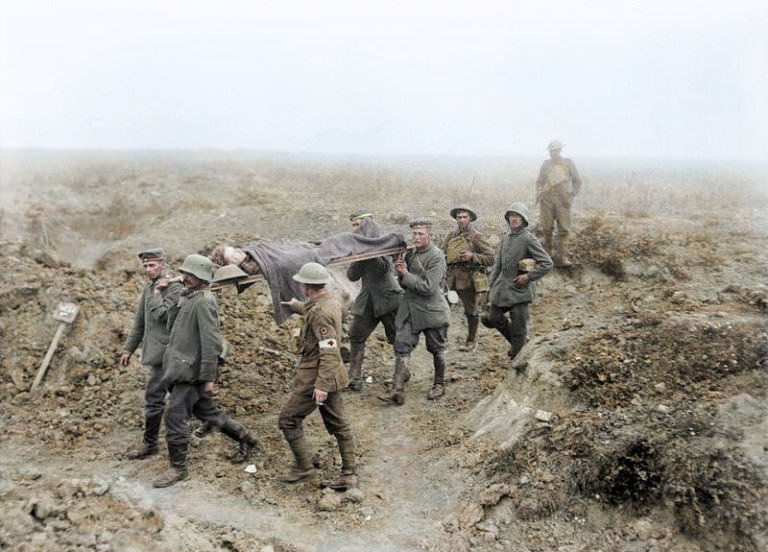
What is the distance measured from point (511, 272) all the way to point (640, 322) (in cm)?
136

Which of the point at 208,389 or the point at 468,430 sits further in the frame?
the point at 468,430

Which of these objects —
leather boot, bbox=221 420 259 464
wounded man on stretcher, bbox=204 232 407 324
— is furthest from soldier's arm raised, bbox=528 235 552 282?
leather boot, bbox=221 420 259 464

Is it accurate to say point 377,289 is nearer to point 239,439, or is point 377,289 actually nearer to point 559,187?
point 239,439

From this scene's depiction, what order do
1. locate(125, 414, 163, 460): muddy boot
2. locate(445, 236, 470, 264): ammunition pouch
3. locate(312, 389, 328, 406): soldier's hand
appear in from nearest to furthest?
locate(312, 389, 328, 406): soldier's hand < locate(125, 414, 163, 460): muddy boot < locate(445, 236, 470, 264): ammunition pouch

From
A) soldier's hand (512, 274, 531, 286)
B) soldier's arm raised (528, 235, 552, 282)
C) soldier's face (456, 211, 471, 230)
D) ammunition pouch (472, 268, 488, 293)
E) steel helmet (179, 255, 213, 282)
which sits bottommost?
ammunition pouch (472, 268, 488, 293)

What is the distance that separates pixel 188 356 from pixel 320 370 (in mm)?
1157

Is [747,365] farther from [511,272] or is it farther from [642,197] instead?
[642,197]

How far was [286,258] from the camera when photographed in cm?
572

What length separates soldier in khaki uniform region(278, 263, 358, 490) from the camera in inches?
190

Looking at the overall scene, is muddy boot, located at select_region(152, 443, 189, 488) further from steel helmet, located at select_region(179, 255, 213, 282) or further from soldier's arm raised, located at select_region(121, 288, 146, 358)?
steel helmet, located at select_region(179, 255, 213, 282)

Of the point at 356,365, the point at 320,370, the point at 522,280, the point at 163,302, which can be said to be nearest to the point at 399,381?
the point at 356,365

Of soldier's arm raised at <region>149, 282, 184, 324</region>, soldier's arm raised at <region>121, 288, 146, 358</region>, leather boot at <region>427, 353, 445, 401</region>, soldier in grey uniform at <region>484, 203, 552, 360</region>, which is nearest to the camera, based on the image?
soldier's arm raised at <region>149, 282, 184, 324</region>

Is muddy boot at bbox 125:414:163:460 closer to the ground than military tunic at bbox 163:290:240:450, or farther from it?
closer to the ground

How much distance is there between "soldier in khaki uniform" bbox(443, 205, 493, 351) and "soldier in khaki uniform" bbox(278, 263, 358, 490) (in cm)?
291
